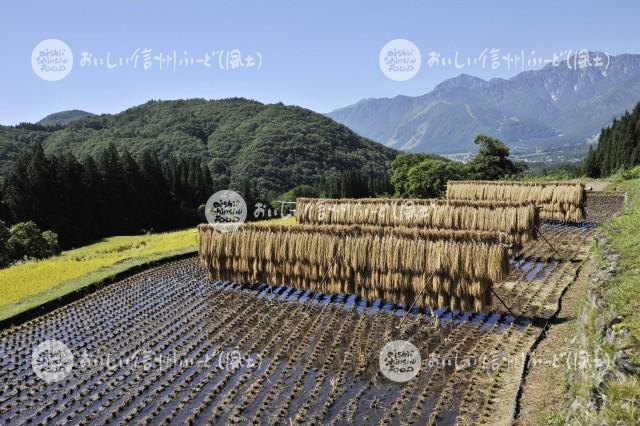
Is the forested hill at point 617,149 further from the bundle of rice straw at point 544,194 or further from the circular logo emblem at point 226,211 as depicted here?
the circular logo emblem at point 226,211

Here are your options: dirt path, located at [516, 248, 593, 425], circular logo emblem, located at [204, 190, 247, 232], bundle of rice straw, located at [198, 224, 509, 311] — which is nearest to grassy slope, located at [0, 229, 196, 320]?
circular logo emblem, located at [204, 190, 247, 232]

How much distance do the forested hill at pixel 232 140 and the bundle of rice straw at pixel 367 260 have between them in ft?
296

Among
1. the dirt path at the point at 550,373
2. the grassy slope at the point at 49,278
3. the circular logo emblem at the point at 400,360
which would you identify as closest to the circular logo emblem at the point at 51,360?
the grassy slope at the point at 49,278

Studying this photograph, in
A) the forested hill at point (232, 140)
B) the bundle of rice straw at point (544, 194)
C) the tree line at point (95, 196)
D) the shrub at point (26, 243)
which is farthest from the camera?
the forested hill at point (232, 140)

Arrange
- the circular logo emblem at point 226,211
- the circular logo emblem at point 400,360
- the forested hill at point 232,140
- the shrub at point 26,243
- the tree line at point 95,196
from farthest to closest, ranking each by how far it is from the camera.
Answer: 1. the forested hill at point 232,140
2. the tree line at point 95,196
3. the circular logo emblem at point 226,211
4. the shrub at point 26,243
5. the circular logo emblem at point 400,360

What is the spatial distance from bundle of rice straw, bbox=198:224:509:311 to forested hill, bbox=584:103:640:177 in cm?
5314

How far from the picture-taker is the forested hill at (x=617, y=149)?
5997 centimetres

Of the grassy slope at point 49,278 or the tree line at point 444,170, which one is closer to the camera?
the grassy slope at point 49,278

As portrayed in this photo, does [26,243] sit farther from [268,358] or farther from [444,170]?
[444,170]

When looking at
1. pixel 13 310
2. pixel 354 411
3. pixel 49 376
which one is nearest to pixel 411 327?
pixel 354 411

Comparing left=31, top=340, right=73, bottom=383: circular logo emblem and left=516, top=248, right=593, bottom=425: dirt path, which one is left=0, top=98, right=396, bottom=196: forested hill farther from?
left=516, top=248, right=593, bottom=425: dirt path

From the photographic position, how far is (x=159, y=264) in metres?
21.8

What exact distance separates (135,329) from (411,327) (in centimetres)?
750

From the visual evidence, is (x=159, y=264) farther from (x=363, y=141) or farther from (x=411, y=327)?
(x=363, y=141)
